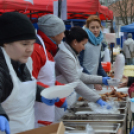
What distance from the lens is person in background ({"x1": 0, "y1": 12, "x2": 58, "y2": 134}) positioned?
58.2 inches

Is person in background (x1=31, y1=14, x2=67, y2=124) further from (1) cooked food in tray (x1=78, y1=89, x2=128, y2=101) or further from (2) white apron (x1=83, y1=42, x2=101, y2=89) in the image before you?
(2) white apron (x1=83, y1=42, x2=101, y2=89)

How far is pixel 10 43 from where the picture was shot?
Result: 60.7 inches

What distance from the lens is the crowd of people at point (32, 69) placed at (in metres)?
1.50

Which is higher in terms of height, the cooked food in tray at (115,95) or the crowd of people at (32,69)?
the crowd of people at (32,69)

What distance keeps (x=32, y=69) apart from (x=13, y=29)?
21.8 inches

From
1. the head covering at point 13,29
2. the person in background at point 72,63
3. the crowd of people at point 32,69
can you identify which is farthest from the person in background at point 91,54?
the head covering at point 13,29

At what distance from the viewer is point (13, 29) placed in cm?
153

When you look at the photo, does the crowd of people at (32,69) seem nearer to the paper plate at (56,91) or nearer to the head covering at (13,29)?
the head covering at (13,29)

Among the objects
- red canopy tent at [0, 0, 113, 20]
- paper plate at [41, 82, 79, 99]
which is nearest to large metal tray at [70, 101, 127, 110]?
paper plate at [41, 82, 79, 99]

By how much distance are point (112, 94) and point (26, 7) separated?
9.15 feet

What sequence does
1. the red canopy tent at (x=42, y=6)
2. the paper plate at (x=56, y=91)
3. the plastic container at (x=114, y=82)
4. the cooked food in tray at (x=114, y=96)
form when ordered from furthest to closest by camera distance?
the red canopy tent at (x=42, y=6) < the cooked food in tray at (x=114, y=96) < the plastic container at (x=114, y=82) < the paper plate at (x=56, y=91)

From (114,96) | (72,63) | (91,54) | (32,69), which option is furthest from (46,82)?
(91,54)

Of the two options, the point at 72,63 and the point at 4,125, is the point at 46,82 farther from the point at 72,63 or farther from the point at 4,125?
the point at 4,125

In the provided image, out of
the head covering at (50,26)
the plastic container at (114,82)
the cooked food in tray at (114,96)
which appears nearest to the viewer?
the head covering at (50,26)
